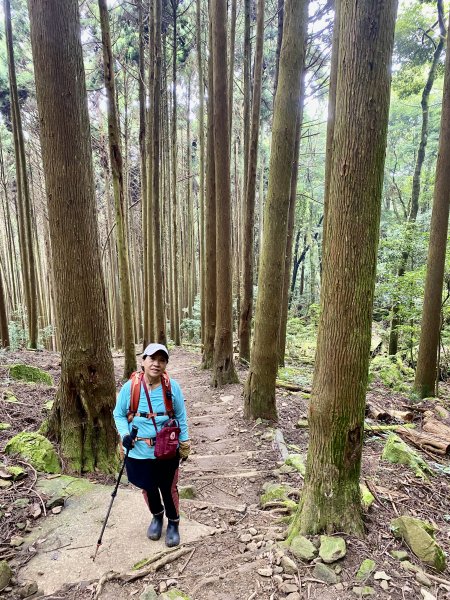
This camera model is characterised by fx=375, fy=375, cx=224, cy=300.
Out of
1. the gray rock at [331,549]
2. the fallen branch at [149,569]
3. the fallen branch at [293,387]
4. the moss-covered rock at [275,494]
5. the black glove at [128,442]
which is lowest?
Result: the fallen branch at [293,387]

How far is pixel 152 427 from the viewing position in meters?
3.03

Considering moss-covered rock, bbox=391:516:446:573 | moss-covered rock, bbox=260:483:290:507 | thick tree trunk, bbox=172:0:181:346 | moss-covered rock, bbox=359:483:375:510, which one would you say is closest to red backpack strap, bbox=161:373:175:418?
moss-covered rock, bbox=260:483:290:507

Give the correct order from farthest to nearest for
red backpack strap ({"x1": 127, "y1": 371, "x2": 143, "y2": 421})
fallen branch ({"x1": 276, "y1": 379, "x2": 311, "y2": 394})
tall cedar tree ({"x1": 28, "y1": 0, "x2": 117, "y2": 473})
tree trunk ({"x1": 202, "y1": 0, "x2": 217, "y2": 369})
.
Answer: tree trunk ({"x1": 202, "y1": 0, "x2": 217, "y2": 369}) < fallen branch ({"x1": 276, "y1": 379, "x2": 311, "y2": 394}) < tall cedar tree ({"x1": 28, "y1": 0, "x2": 117, "y2": 473}) < red backpack strap ({"x1": 127, "y1": 371, "x2": 143, "y2": 421})

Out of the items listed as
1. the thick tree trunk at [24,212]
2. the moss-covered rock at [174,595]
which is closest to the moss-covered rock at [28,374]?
the thick tree trunk at [24,212]

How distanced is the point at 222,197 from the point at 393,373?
22.0 ft

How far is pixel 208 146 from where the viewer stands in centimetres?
966

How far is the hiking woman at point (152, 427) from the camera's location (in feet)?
9.91

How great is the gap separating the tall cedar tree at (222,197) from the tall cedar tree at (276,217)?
1926 millimetres

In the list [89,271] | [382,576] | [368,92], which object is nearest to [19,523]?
[89,271]

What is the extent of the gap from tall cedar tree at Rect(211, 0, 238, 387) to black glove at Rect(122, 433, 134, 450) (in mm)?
5114

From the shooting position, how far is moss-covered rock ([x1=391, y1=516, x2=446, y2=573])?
9.13 feet

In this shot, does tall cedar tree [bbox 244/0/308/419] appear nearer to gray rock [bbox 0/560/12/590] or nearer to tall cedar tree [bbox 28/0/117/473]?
tall cedar tree [bbox 28/0/117/473]

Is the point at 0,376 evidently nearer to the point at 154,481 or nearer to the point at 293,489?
the point at 154,481

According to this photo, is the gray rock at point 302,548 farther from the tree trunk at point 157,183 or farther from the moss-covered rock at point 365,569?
the tree trunk at point 157,183
